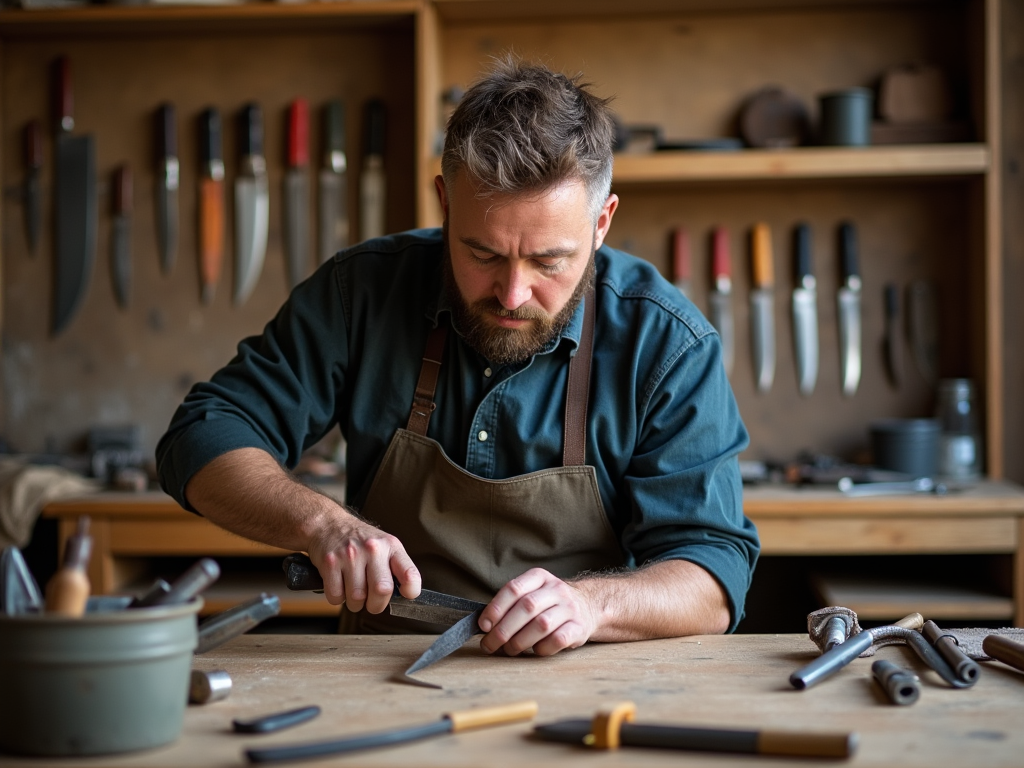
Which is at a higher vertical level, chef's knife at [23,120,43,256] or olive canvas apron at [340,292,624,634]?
chef's knife at [23,120,43,256]

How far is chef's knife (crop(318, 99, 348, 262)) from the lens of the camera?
10.9 feet

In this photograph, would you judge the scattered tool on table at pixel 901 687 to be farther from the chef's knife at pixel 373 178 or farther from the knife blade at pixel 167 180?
the knife blade at pixel 167 180

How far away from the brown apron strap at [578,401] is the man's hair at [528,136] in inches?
8.9

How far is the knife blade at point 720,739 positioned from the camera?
0.94 m

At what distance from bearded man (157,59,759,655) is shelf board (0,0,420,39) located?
147 cm

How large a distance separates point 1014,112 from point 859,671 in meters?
2.50

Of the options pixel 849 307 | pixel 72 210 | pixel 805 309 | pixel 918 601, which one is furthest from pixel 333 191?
pixel 918 601

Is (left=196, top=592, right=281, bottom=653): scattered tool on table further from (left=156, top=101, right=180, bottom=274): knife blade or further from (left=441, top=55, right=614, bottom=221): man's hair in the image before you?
(left=156, top=101, right=180, bottom=274): knife blade

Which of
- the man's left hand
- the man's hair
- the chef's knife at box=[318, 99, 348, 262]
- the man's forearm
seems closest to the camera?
the man's left hand

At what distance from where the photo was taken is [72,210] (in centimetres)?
338

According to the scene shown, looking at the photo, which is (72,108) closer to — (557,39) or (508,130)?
Answer: (557,39)

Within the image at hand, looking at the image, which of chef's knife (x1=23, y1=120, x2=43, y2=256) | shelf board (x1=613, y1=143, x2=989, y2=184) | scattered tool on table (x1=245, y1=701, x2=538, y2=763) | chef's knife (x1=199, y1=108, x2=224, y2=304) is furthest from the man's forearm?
chef's knife (x1=23, y1=120, x2=43, y2=256)

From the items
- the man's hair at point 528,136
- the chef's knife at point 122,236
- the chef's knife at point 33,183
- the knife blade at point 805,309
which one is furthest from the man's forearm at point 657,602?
the chef's knife at point 33,183

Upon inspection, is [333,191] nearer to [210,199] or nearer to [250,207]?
[250,207]
